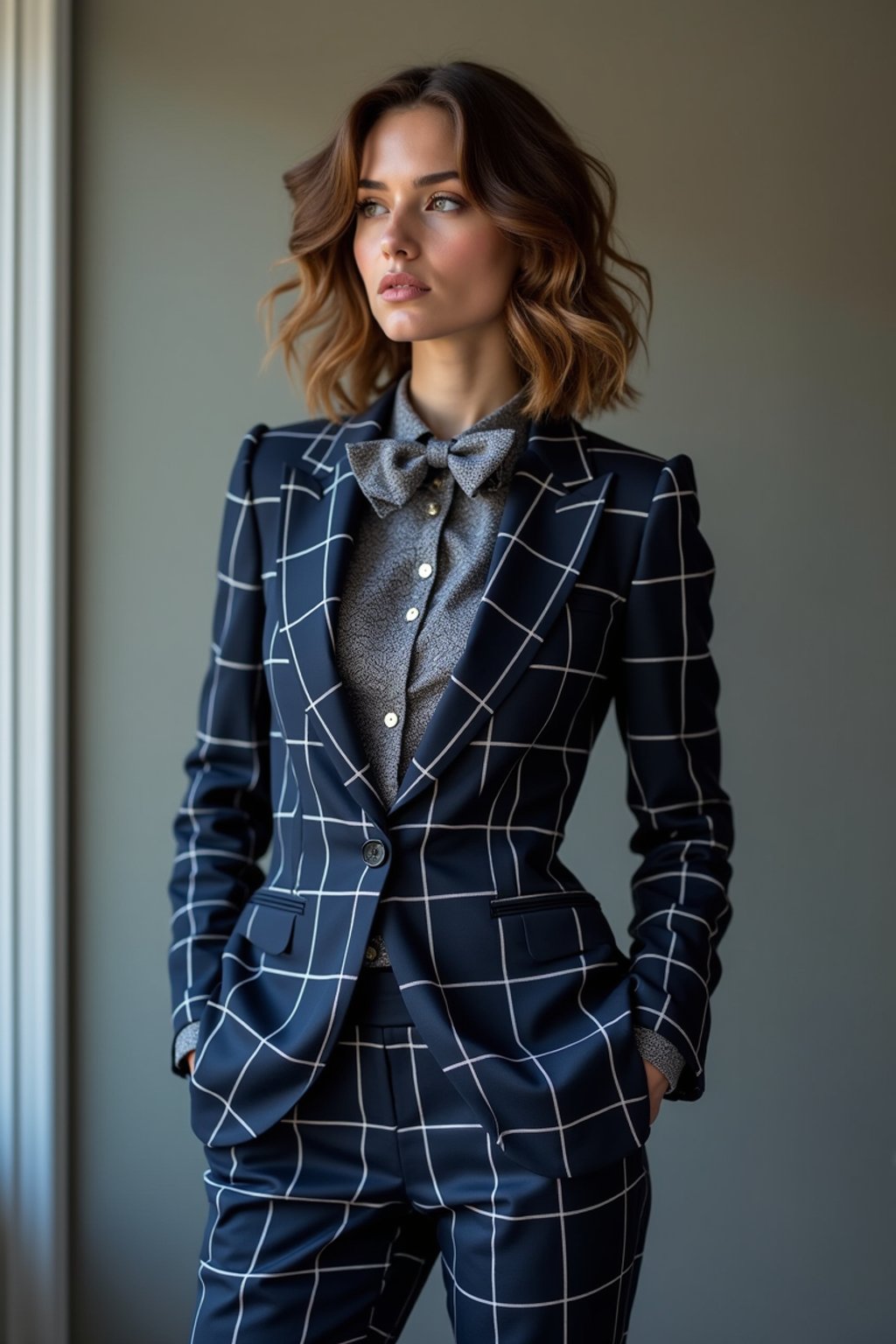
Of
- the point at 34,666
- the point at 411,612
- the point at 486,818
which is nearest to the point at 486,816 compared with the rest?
the point at 486,818

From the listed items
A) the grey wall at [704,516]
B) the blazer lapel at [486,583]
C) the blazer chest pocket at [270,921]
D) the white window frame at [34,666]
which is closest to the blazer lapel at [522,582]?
the blazer lapel at [486,583]

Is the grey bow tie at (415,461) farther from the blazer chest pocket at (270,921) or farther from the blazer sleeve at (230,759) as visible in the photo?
the blazer chest pocket at (270,921)

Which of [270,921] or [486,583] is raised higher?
[486,583]

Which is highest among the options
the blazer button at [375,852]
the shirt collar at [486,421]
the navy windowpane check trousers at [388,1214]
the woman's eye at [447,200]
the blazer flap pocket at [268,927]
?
the woman's eye at [447,200]

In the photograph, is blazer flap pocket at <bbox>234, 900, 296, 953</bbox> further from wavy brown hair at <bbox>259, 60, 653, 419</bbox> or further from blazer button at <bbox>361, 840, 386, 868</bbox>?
wavy brown hair at <bbox>259, 60, 653, 419</bbox>

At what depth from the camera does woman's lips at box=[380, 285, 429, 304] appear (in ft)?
4.96

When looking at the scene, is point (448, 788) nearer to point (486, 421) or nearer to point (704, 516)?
point (486, 421)

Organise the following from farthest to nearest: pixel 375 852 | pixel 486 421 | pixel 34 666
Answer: pixel 34 666 → pixel 486 421 → pixel 375 852

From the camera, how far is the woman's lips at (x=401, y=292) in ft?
4.96

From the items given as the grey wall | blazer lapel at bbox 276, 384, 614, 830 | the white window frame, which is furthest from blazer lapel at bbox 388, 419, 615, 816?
the white window frame

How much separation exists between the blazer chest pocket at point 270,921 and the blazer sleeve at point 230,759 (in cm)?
9

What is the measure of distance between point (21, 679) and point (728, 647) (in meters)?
1.20

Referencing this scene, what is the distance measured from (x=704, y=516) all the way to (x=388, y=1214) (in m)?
1.33

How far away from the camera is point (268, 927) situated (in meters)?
1.48
